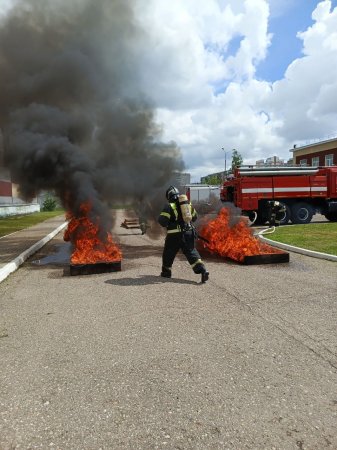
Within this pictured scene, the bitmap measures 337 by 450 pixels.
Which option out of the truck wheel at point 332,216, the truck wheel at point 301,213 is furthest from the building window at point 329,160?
the truck wheel at point 301,213

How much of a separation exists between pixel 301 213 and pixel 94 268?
39.7ft

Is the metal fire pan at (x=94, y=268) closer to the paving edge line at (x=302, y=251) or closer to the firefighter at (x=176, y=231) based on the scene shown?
the firefighter at (x=176, y=231)

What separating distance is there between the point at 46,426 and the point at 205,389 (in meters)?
1.12

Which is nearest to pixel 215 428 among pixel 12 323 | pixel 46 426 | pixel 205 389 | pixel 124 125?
pixel 205 389

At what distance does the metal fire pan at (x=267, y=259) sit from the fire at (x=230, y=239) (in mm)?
123

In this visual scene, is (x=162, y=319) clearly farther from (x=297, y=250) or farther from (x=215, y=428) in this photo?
(x=297, y=250)

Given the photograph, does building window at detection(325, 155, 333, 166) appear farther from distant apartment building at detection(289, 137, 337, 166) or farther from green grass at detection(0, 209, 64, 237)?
green grass at detection(0, 209, 64, 237)

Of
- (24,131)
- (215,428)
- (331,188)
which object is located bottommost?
(215,428)

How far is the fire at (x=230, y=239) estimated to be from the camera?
8289 mm

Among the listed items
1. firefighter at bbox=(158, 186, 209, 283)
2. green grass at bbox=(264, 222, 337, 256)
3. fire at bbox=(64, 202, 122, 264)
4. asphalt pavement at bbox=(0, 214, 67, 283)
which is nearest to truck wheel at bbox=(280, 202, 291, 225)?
green grass at bbox=(264, 222, 337, 256)

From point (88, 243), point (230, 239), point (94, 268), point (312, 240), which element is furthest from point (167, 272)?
point (312, 240)

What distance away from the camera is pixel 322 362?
3316 mm

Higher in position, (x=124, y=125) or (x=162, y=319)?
(x=124, y=125)

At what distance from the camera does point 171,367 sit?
3260 mm
